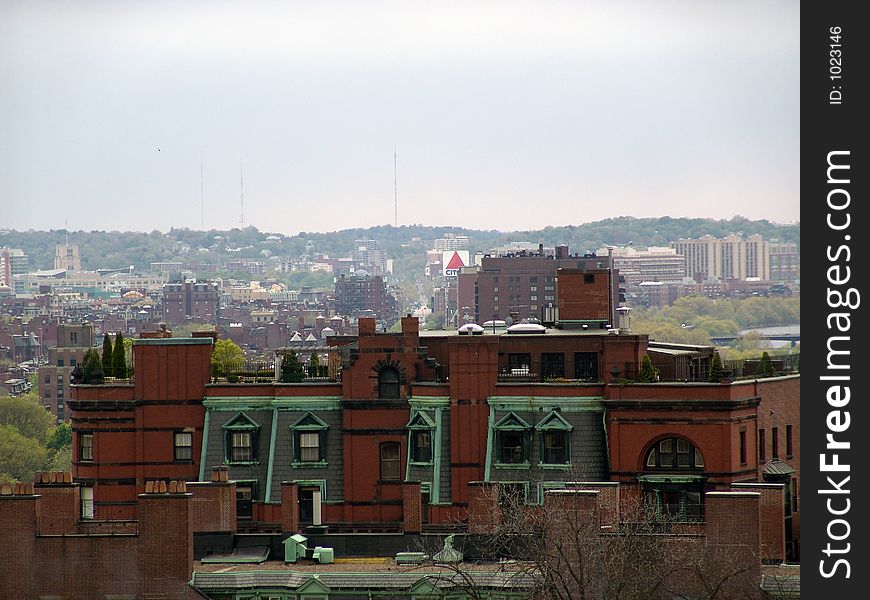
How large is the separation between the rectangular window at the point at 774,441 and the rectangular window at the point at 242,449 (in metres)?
15.8

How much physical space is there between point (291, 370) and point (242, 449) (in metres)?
3.76

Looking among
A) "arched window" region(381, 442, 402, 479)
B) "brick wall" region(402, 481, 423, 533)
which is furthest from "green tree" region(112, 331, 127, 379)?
"brick wall" region(402, 481, 423, 533)

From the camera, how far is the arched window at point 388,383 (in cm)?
6631

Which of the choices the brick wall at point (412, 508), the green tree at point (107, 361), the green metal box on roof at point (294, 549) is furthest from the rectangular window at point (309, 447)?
the green tree at point (107, 361)

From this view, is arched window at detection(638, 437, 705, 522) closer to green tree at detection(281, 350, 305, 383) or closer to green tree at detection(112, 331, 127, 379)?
green tree at detection(281, 350, 305, 383)

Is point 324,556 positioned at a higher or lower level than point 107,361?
lower

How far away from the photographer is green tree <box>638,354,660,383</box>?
6438 cm

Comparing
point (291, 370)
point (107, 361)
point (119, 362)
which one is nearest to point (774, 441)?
point (291, 370)

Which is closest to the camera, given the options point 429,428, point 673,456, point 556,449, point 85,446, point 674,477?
point 674,477

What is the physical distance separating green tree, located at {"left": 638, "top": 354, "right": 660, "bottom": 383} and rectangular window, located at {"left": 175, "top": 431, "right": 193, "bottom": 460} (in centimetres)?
1401

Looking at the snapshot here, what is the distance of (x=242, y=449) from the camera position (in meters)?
66.8

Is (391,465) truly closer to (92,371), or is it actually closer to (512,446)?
(512,446)

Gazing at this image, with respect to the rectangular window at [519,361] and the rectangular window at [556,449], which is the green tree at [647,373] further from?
the rectangular window at [519,361]

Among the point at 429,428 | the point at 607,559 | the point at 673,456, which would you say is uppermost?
the point at 429,428
